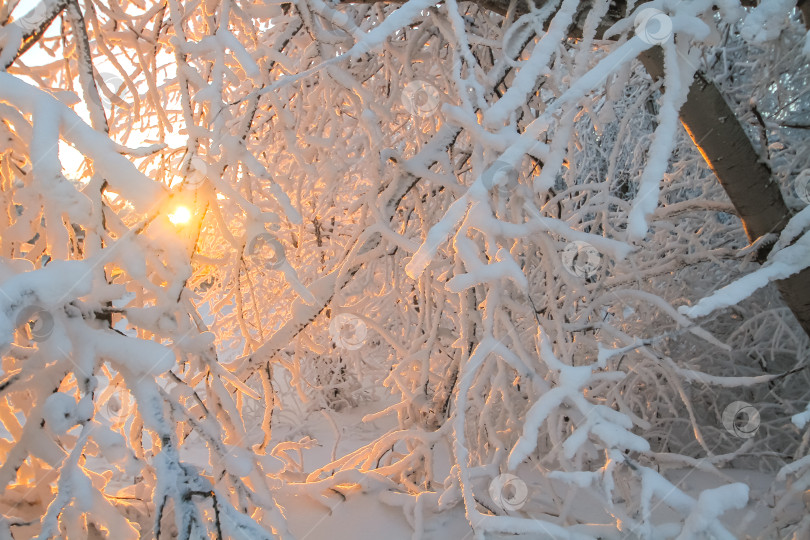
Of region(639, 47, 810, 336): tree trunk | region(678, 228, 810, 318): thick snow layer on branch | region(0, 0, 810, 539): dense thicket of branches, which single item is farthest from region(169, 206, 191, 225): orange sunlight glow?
region(639, 47, 810, 336): tree trunk

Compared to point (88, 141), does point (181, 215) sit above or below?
below

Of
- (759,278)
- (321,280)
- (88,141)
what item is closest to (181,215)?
(88,141)

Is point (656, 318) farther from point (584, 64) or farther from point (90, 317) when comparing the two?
point (90, 317)

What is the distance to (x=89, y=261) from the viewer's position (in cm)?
98

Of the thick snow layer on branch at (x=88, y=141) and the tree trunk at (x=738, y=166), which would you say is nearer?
the thick snow layer on branch at (x=88, y=141)

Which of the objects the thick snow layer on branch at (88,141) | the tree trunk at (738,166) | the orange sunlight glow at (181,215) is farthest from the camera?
the tree trunk at (738,166)

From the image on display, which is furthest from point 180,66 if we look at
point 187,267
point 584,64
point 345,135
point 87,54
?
point 345,135

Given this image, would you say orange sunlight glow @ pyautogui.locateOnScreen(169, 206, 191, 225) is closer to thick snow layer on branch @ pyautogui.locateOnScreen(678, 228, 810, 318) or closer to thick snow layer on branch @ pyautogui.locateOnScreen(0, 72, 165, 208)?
thick snow layer on branch @ pyautogui.locateOnScreen(0, 72, 165, 208)

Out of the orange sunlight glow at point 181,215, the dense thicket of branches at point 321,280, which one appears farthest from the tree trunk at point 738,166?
the orange sunlight glow at point 181,215

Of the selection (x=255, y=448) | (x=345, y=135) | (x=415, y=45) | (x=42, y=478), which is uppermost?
(x=345, y=135)

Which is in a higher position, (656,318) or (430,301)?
(430,301)

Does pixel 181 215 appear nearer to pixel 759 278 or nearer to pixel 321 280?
pixel 321 280

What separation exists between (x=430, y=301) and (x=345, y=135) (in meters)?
1.42

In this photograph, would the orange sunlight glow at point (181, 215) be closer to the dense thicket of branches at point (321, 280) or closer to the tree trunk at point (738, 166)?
the dense thicket of branches at point (321, 280)
